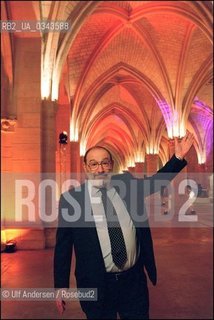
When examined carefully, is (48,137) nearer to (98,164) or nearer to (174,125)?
(98,164)

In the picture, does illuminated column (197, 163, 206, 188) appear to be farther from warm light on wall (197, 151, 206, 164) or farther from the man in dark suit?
the man in dark suit

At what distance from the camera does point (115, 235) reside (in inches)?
53.0

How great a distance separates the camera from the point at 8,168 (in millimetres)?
8305

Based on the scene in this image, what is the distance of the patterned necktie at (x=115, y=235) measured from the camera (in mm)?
1312

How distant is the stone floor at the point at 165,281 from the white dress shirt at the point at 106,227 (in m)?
2.53

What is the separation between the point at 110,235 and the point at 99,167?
0.32m

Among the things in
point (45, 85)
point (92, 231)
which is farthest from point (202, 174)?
point (92, 231)

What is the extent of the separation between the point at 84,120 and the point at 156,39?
7836mm

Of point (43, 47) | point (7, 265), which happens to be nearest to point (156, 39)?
point (43, 47)

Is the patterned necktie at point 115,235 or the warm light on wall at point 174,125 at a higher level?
the warm light on wall at point 174,125

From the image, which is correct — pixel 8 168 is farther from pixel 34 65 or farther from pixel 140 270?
pixel 140 270

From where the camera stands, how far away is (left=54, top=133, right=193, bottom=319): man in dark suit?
4.00ft

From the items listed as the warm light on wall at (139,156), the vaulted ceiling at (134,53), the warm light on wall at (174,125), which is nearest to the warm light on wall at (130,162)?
the warm light on wall at (139,156)

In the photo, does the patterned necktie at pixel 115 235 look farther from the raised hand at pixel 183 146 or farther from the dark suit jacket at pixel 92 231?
the raised hand at pixel 183 146
